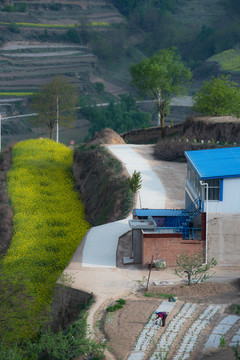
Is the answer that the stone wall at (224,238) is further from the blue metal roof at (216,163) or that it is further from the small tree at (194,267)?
the blue metal roof at (216,163)

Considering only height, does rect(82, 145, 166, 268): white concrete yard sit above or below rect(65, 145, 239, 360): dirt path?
below

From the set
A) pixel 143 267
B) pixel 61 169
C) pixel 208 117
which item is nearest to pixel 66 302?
pixel 143 267

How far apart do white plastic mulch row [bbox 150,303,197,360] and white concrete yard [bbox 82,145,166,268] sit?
520 cm

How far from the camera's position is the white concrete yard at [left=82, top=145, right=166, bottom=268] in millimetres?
26656

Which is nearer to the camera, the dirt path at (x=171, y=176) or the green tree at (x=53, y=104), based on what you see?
the dirt path at (x=171, y=176)

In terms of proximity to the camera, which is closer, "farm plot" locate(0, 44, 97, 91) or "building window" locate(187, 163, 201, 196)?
"building window" locate(187, 163, 201, 196)

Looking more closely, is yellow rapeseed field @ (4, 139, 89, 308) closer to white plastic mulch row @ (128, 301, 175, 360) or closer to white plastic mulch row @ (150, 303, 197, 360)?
white plastic mulch row @ (128, 301, 175, 360)

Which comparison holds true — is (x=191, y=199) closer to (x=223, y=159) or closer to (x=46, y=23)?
(x=223, y=159)

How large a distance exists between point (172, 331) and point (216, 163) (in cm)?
986

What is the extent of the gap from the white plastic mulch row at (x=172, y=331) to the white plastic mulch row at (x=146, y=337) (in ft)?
1.04

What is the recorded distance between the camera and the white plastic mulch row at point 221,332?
741 inches

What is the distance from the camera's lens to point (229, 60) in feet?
401

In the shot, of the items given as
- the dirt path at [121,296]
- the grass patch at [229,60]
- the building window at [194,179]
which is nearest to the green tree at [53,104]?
the building window at [194,179]

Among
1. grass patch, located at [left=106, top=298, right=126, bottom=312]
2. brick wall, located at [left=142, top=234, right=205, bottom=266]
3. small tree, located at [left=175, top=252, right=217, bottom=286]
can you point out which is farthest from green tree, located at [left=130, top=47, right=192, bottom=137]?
grass patch, located at [left=106, top=298, right=126, bottom=312]
